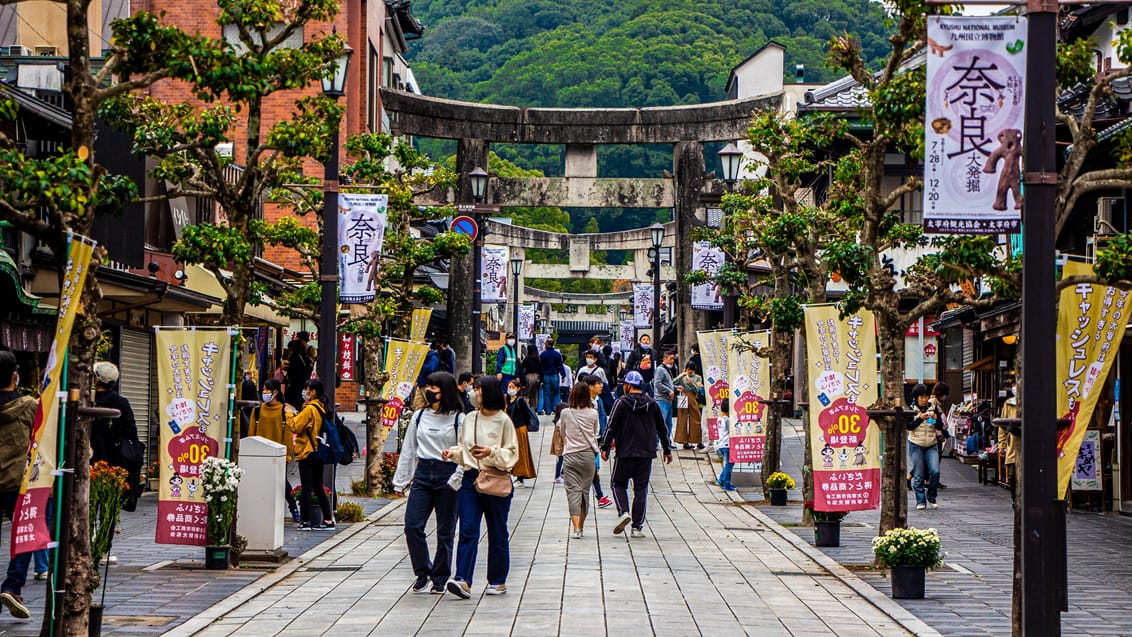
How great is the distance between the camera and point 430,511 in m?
12.5

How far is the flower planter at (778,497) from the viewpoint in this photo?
873 inches

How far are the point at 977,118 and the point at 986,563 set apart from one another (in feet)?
25.4

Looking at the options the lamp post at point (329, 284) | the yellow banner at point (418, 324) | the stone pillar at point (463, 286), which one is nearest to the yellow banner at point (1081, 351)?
the lamp post at point (329, 284)

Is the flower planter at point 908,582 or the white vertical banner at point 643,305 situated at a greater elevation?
the white vertical banner at point 643,305

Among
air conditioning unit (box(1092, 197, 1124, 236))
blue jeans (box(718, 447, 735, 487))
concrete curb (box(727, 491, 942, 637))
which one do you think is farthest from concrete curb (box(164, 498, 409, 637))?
air conditioning unit (box(1092, 197, 1124, 236))

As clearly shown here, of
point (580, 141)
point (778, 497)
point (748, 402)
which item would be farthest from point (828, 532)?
point (580, 141)

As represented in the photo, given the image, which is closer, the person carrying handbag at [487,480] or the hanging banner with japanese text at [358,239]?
the person carrying handbag at [487,480]

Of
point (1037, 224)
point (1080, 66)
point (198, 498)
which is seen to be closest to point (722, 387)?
point (198, 498)

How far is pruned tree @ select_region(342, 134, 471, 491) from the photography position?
22.3 meters

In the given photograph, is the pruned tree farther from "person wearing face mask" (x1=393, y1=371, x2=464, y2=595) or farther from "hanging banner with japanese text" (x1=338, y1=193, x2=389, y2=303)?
"person wearing face mask" (x1=393, y1=371, x2=464, y2=595)

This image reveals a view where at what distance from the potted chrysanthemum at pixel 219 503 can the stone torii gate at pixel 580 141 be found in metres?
24.0

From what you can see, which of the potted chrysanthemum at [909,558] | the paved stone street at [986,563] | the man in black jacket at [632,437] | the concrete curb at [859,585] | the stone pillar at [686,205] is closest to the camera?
the concrete curb at [859,585]

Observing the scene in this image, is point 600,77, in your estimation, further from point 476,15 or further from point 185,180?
point 185,180

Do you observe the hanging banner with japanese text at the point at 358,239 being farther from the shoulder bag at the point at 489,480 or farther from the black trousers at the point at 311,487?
the shoulder bag at the point at 489,480
